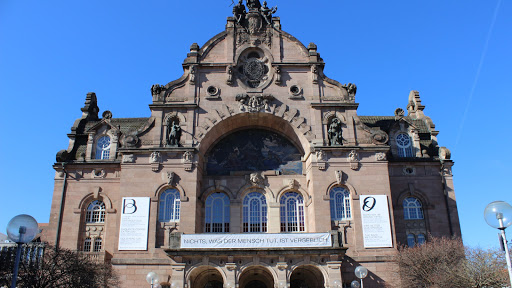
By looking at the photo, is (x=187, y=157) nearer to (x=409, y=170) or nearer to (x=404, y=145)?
(x=409, y=170)

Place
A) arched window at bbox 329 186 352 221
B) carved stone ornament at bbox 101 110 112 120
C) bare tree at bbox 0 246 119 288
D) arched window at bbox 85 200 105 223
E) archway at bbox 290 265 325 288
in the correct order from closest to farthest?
bare tree at bbox 0 246 119 288 < archway at bbox 290 265 325 288 < arched window at bbox 329 186 352 221 < arched window at bbox 85 200 105 223 < carved stone ornament at bbox 101 110 112 120

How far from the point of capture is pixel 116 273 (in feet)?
101

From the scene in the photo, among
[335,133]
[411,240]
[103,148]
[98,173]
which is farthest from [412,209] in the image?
[103,148]

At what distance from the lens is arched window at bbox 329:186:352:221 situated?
3350cm

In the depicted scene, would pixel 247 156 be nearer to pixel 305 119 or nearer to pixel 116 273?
pixel 305 119

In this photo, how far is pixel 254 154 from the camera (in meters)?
37.2

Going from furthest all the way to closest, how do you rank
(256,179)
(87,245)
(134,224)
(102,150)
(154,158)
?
(102,150) → (256,179) → (87,245) → (154,158) → (134,224)

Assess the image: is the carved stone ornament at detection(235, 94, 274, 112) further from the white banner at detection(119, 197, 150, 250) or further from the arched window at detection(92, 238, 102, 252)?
the arched window at detection(92, 238, 102, 252)

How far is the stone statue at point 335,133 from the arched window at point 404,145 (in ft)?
20.9

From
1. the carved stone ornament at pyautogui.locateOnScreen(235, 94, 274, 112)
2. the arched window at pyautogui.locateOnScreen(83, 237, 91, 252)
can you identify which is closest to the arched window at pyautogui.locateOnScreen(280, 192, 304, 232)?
the carved stone ornament at pyautogui.locateOnScreen(235, 94, 274, 112)

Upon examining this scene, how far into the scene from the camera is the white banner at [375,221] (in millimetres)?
32188

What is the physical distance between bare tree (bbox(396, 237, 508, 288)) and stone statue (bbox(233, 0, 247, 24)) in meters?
22.6

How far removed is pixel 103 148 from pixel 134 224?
8579 millimetres

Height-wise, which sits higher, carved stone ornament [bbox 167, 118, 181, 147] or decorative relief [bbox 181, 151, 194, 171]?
carved stone ornament [bbox 167, 118, 181, 147]
